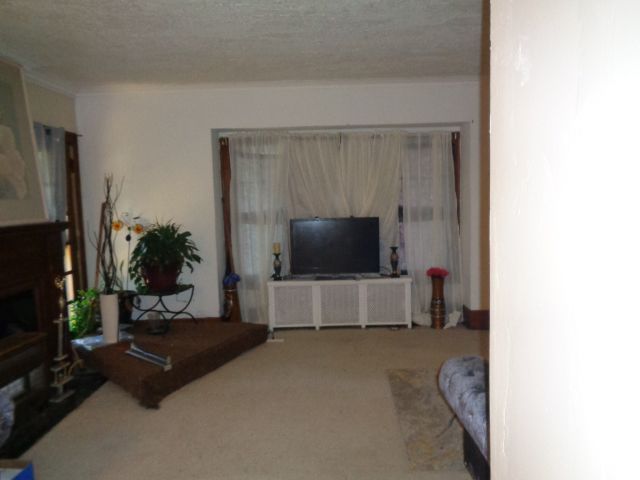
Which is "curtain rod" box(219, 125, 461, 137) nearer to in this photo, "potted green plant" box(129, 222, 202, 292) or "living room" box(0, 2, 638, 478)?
"living room" box(0, 2, 638, 478)

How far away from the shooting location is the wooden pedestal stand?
492 cm

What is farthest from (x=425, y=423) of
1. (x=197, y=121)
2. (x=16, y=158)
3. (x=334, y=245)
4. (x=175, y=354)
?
(x=197, y=121)

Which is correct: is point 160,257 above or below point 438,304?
above

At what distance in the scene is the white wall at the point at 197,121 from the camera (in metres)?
4.70

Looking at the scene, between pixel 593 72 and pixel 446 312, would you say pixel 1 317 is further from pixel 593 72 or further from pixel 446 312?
pixel 446 312

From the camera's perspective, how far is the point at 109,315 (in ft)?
12.9

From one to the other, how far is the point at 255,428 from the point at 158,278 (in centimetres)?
200

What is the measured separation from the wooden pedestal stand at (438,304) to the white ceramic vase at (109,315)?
3.13m

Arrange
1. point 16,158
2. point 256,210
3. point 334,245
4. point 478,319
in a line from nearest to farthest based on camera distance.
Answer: point 16,158
point 478,319
point 334,245
point 256,210

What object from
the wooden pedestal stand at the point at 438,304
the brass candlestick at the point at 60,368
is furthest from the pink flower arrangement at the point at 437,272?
the brass candlestick at the point at 60,368

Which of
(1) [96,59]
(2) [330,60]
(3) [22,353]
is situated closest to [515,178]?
(3) [22,353]

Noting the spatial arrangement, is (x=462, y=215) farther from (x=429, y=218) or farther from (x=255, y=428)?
(x=255, y=428)

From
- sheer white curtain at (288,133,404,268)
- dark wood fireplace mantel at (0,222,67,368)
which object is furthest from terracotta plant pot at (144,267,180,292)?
sheer white curtain at (288,133,404,268)

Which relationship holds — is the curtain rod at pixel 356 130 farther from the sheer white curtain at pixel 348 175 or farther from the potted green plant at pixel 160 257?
the potted green plant at pixel 160 257
